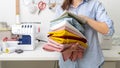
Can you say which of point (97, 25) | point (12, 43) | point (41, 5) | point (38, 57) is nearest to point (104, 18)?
point (97, 25)

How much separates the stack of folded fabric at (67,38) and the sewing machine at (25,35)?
1.70 ft

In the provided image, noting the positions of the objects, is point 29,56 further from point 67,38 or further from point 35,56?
point 67,38

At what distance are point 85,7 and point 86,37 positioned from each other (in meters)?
0.21

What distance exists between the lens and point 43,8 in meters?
2.27

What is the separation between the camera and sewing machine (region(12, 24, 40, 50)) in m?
1.82

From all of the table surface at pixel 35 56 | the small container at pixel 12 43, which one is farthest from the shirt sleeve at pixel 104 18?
the small container at pixel 12 43

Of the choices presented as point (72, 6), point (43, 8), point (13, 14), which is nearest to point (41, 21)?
point (43, 8)

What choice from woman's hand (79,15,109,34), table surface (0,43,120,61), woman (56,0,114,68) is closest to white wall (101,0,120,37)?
table surface (0,43,120,61)

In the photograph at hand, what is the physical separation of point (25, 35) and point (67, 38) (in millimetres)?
693

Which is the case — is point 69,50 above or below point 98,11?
below

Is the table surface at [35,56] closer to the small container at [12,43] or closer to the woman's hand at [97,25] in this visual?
the small container at [12,43]

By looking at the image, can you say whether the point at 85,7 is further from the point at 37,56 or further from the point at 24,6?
the point at 24,6

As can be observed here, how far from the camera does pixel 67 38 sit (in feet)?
4.10

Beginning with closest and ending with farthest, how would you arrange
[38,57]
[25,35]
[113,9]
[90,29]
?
1. [90,29]
2. [38,57]
3. [25,35]
4. [113,9]
